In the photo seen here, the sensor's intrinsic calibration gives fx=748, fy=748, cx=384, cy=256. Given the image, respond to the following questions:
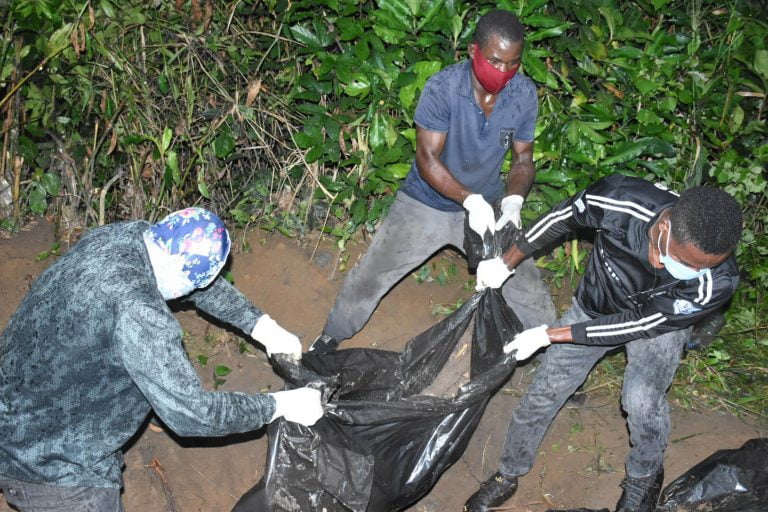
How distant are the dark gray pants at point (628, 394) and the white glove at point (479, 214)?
0.50m

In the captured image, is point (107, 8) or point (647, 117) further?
point (107, 8)

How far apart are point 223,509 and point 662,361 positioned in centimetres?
198

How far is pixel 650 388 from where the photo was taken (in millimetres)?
2982

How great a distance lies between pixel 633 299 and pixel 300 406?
131 cm

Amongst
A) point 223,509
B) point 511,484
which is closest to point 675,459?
point 511,484

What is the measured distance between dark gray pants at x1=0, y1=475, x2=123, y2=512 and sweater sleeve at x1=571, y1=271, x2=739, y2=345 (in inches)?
70.4

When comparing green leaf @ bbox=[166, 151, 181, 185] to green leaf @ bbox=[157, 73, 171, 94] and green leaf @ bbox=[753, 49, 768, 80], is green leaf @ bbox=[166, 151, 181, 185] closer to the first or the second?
green leaf @ bbox=[157, 73, 171, 94]

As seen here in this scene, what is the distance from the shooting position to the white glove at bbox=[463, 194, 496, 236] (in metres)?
3.27

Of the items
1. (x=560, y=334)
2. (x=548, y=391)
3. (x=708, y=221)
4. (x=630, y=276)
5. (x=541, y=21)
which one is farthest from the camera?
(x=541, y=21)

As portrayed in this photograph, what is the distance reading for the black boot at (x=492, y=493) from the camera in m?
3.31

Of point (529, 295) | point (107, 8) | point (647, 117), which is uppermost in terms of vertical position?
point (107, 8)

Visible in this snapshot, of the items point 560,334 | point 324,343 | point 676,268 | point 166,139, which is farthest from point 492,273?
point 166,139

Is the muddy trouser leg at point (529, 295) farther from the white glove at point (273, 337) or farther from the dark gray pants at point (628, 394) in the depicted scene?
the white glove at point (273, 337)

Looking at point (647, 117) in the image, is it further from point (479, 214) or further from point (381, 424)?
→ point (381, 424)
